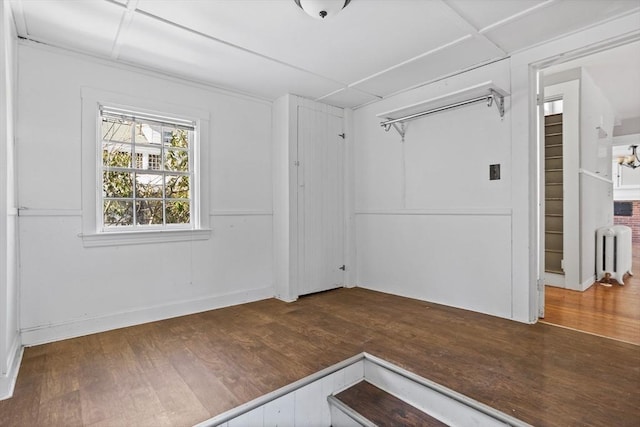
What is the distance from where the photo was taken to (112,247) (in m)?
2.85

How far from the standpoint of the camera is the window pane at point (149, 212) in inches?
122

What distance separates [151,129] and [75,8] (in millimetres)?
1176

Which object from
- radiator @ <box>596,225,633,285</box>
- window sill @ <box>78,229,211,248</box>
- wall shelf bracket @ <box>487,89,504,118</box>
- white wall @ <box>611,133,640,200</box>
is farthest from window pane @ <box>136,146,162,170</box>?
white wall @ <box>611,133,640,200</box>

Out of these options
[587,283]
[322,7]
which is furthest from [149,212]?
[587,283]

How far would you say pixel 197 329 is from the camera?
282 cm

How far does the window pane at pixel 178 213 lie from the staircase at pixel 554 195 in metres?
4.57

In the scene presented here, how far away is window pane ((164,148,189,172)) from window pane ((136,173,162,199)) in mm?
158

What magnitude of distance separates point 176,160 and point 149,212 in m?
0.59

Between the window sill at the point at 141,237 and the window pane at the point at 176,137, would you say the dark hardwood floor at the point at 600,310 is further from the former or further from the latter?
the window pane at the point at 176,137

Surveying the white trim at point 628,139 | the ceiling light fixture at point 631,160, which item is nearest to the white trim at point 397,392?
the white trim at point 628,139

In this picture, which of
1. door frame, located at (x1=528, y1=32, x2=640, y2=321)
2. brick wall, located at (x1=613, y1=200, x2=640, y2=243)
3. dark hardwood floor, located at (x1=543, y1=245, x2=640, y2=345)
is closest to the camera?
dark hardwood floor, located at (x1=543, y1=245, x2=640, y2=345)

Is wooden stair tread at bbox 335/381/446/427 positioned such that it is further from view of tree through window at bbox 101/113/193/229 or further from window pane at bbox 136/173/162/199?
window pane at bbox 136/173/162/199

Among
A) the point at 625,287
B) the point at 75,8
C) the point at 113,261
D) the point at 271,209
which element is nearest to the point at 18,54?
the point at 75,8

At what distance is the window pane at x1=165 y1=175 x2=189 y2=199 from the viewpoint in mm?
3270
